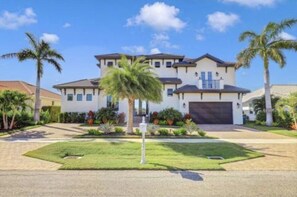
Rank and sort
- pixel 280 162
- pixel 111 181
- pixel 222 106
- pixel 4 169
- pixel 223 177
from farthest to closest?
1. pixel 222 106
2. pixel 280 162
3. pixel 4 169
4. pixel 223 177
5. pixel 111 181

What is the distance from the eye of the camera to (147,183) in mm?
6922

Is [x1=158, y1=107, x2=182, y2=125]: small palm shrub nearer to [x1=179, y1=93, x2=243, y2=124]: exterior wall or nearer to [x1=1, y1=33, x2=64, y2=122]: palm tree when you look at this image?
[x1=179, y1=93, x2=243, y2=124]: exterior wall

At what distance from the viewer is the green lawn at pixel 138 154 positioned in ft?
29.3

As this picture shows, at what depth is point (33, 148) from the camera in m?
12.2

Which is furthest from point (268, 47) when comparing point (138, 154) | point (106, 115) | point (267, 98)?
point (138, 154)

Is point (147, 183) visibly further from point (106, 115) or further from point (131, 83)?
point (106, 115)

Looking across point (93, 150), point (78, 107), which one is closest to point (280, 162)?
point (93, 150)

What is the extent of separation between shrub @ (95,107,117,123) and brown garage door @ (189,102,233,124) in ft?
26.6

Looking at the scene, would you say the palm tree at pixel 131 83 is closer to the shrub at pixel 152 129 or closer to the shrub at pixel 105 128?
the shrub at pixel 152 129

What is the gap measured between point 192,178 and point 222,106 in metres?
19.8

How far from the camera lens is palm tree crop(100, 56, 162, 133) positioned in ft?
50.8

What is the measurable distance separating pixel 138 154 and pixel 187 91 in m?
15.5

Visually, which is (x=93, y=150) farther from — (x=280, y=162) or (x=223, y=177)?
(x=280, y=162)

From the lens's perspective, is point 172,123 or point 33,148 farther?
point 172,123
